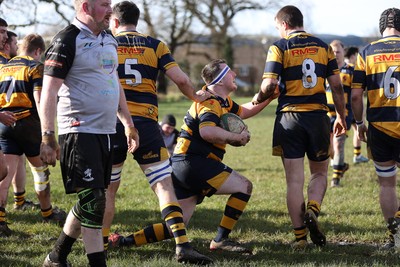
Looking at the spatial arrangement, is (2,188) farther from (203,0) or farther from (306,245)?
(203,0)

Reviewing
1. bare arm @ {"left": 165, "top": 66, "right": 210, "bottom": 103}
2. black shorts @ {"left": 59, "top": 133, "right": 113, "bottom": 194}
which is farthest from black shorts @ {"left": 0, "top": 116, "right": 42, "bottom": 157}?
black shorts @ {"left": 59, "top": 133, "right": 113, "bottom": 194}

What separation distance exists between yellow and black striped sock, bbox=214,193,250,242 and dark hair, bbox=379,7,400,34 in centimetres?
231

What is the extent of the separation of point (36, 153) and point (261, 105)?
2.72 metres

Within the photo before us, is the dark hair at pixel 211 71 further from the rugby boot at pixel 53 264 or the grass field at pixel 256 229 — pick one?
the rugby boot at pixel 53 264

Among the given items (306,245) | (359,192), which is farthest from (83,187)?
(359,192)

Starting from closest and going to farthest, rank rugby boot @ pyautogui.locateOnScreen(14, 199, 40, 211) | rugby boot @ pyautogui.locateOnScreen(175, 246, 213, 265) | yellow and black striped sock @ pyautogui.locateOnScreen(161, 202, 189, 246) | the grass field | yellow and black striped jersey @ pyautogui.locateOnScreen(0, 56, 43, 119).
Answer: rugby boot @ pyautogui.locateOnScreen(175, 246, 213, 265), yellow and black striped sock @ pyautogui.locateOnScreen(161, 202, 189, 246), the grass field, yellow and black striped jersey @ pyautogui.locateOnScreen(0, 56, 43, 119), rugby boot @ pyautogui.locateOnScreen(14, 199, 40, 211)

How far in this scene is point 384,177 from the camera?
632 centimetres

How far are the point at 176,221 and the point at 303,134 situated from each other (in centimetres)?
164

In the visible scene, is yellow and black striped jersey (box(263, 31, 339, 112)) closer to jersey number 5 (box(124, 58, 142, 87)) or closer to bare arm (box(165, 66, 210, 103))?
bare arm (box(165, 66, 210, 103))

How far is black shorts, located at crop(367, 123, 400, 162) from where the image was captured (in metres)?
6.16

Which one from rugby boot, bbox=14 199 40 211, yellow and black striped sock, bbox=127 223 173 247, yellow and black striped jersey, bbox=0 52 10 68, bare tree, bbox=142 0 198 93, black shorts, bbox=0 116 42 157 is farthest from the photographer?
bare tree, bbox=142 0 198 93

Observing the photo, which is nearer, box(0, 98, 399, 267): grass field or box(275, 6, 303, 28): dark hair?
box(0, 98, 399, 267): grass field

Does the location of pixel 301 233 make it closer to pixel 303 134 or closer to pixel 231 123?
pixel 303 134

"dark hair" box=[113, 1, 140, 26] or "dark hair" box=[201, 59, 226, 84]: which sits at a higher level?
"dark hair" box=[113, 1, 140, 26]
